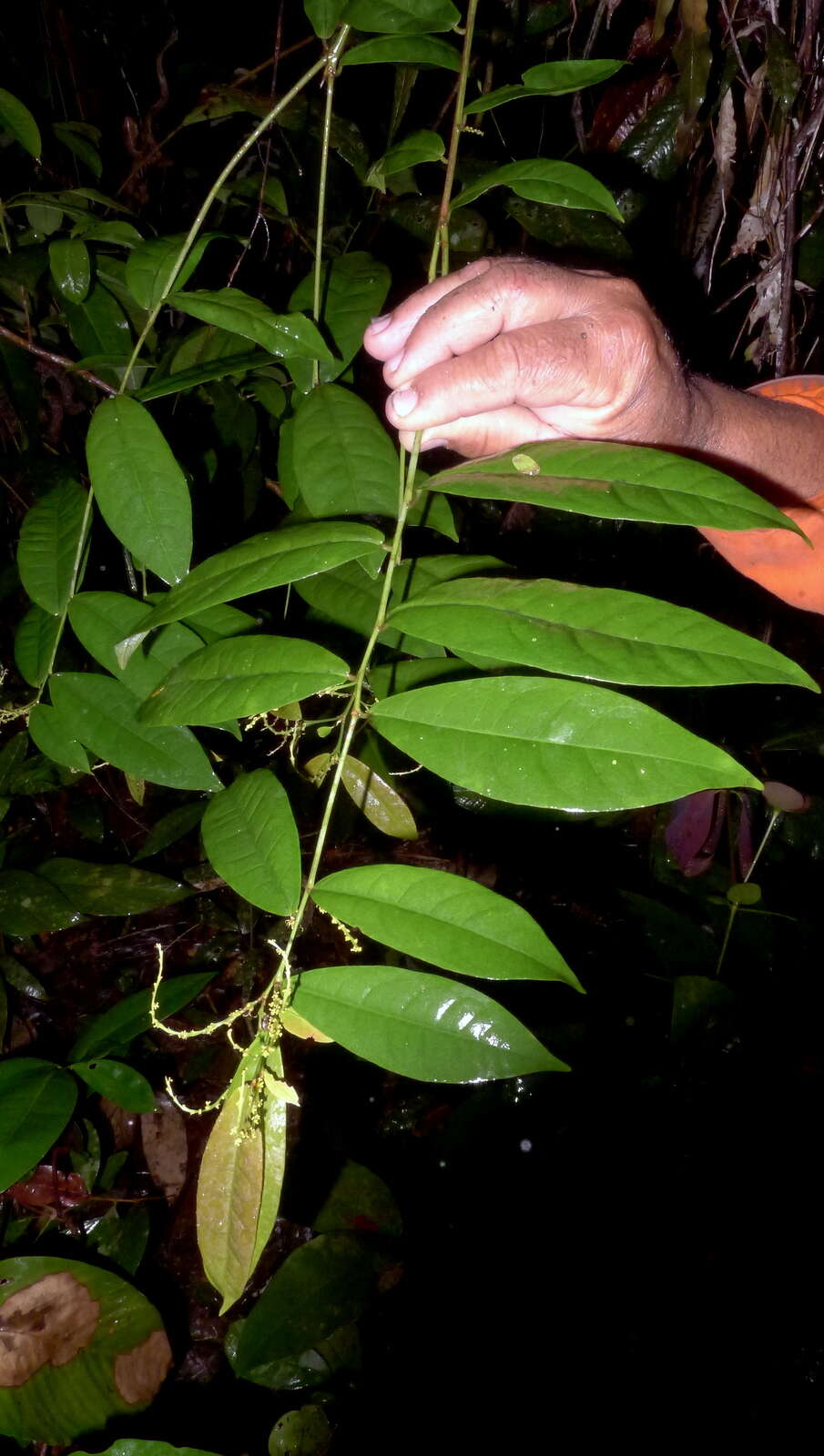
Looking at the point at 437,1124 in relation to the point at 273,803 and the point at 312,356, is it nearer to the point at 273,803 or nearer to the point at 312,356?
the point at 273,803

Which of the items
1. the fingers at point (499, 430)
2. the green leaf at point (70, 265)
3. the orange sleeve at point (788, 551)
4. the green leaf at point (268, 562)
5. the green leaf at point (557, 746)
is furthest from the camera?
the orange sleeve at point (788, 551)

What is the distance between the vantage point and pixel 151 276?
950 mm

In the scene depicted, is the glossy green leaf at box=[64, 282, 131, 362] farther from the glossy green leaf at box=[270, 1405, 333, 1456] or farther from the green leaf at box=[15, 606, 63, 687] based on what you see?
the glossy green leaf at box=[270, 1405, 333, 1456]

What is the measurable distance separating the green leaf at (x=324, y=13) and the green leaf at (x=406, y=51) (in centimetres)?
8

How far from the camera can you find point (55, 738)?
3.33ft

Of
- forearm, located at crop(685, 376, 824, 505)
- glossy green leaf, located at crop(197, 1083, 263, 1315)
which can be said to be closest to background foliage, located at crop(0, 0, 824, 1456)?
glossy green leaf, located at crop(197, 1083, 263, 1315)

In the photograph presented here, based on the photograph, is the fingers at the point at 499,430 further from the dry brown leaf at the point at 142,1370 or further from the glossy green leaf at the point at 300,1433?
the glossy green leaf at the point at 300,1433

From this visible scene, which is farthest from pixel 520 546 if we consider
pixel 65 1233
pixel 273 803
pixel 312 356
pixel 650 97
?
pixel 65 1233

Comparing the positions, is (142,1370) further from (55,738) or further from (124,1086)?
(55,738)

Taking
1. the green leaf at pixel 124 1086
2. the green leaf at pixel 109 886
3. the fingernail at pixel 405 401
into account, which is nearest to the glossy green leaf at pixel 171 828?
the green leaf at pixel 109 886

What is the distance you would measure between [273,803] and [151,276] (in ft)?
2.07

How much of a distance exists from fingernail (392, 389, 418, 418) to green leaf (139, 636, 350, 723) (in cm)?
21

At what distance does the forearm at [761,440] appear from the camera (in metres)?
1.00

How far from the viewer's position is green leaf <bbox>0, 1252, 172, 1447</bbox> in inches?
58.4
